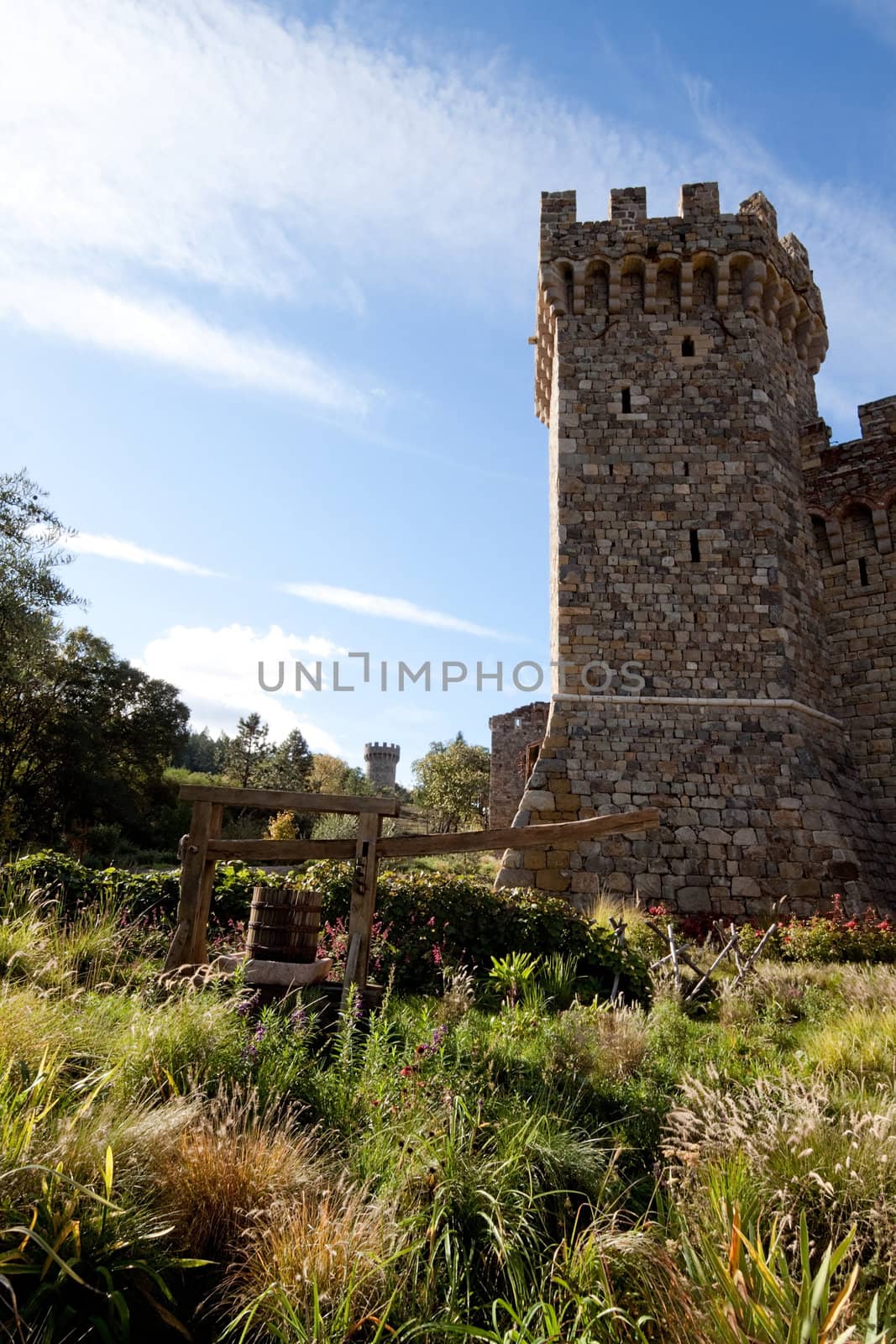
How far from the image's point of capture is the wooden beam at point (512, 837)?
5383 mm

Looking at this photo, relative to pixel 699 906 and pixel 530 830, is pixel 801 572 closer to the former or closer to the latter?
pixel 699 906

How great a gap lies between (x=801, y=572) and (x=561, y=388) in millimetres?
5218

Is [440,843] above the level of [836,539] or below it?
below

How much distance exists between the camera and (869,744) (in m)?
12.8

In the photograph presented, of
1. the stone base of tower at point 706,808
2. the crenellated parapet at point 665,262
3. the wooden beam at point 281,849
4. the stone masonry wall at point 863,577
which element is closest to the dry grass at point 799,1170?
the wooden beam at point 281,849

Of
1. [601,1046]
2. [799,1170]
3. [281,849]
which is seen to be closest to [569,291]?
[281,849]

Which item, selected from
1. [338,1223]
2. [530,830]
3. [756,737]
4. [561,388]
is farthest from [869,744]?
[338,1223]

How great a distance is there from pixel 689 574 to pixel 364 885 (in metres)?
8.74

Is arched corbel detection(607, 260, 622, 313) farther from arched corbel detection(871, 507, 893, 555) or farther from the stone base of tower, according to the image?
the stone base of tower

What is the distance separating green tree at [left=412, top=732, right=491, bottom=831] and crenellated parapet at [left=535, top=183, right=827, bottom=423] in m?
24.3

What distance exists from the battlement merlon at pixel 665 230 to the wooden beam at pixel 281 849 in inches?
471

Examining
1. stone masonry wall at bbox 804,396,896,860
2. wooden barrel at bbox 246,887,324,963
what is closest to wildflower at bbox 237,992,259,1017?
wooden barrel at bbox 246,887,324,963

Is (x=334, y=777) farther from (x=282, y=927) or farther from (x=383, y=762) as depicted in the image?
(x=282, y=927)

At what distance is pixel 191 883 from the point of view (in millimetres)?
5500
